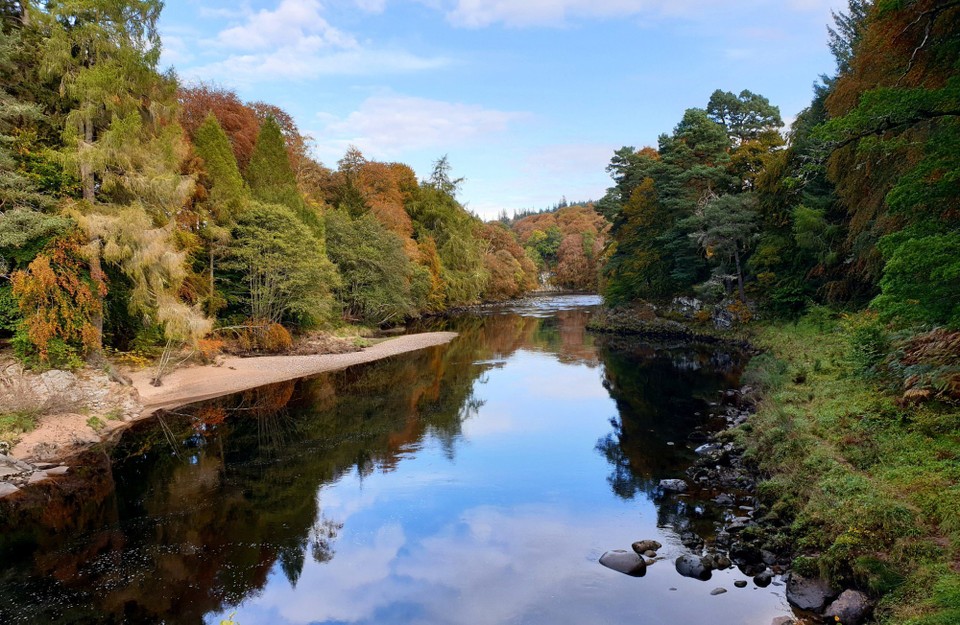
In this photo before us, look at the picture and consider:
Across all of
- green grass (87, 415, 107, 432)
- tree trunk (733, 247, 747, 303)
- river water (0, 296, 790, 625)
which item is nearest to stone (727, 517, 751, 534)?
river water (0, 296, 790, 625)

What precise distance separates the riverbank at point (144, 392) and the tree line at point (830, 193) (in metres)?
18.4

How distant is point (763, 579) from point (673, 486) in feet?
12.6

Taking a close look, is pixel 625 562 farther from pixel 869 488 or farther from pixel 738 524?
pixel 869 488

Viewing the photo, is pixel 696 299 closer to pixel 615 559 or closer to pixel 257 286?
pixel 257 286

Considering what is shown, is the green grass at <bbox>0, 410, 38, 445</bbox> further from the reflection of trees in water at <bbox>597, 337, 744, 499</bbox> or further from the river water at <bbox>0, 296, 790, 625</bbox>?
the reflection of trees in water at <bbox>597, 337, 744, 499</bbox>

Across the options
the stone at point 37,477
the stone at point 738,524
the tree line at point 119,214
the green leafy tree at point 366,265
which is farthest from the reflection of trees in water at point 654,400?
the green leafy tree at point 366,265

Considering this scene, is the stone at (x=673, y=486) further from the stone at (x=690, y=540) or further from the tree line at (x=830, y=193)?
the tree line at (x=830, y=193)

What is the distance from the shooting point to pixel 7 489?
472 inches

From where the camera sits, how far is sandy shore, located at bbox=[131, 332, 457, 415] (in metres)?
20.6

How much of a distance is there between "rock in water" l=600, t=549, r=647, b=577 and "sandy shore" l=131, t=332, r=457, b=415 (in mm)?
17028

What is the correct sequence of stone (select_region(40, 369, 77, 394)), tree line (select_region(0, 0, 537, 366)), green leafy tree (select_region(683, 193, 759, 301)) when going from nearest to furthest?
stone (select_region(40, 369, 77, 394))
tree line (select_region(0, 0, 537, 366))
green leafy tree (select_region(683, 193, 759, 301))

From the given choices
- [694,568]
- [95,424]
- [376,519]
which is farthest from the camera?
[95,424]

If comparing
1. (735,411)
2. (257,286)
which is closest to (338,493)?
(735,411)

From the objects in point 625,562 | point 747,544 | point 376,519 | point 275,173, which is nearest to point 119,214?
point 376,519
